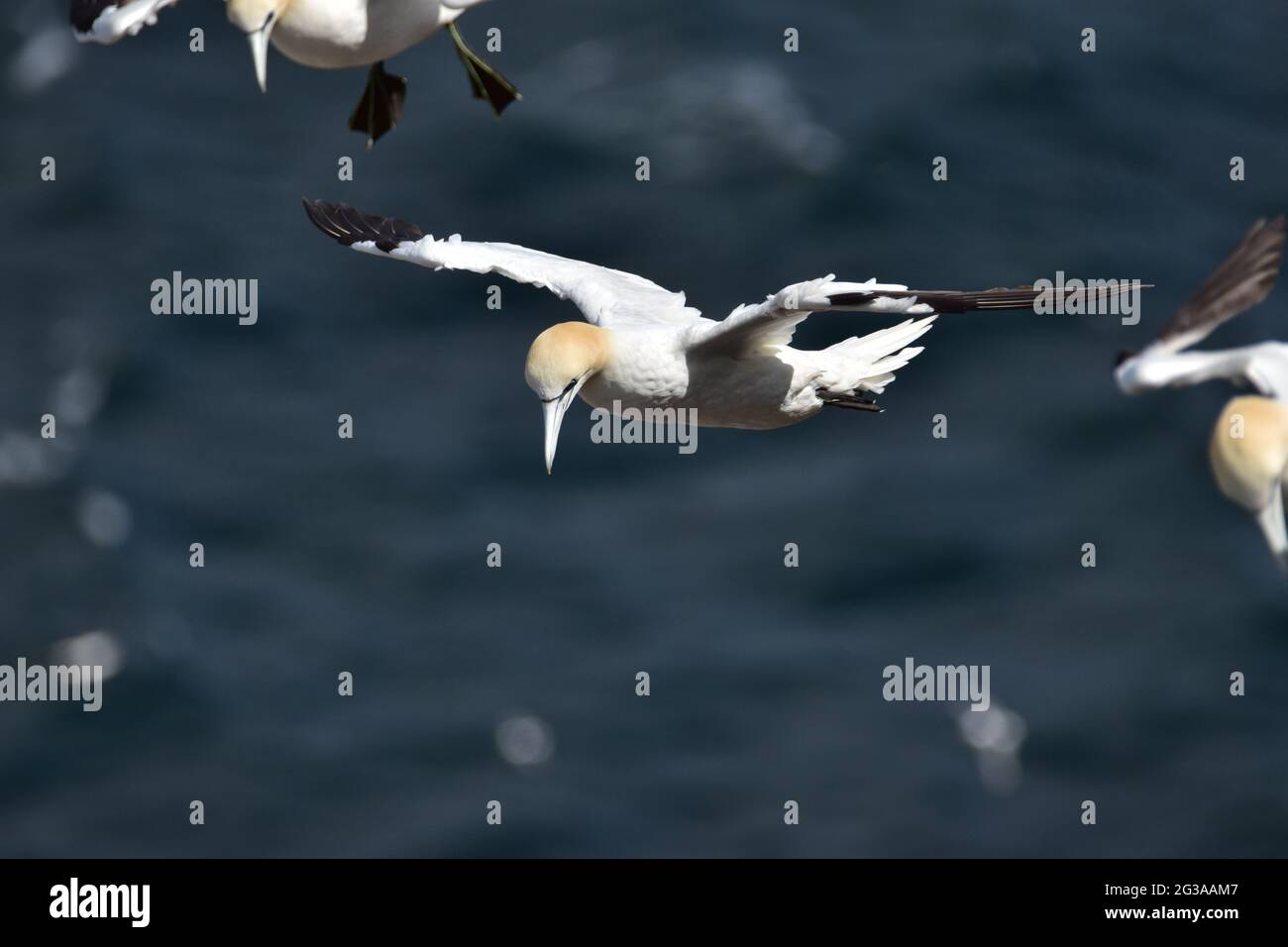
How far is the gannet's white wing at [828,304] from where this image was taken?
10305 millimetres

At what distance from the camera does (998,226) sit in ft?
170

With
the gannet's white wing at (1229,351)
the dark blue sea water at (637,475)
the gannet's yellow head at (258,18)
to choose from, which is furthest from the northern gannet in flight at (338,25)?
the dark blue sea water at (637,475)

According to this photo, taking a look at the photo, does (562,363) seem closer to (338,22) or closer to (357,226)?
(338,22)

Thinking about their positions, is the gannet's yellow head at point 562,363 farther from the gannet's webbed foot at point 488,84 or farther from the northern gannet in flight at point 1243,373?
the gannet's webbed foot at point 488,84

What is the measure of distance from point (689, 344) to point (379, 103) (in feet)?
11.5

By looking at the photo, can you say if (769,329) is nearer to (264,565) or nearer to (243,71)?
(264,565)

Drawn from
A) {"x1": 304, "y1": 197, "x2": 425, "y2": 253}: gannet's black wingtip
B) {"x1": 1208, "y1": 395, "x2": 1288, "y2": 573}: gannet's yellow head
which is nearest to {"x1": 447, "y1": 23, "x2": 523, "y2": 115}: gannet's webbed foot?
{"x1": 304, "y1": 197, "x2": 425, "y2": 253}: gannet's black wingtip

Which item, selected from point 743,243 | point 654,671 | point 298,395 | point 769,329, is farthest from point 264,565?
point 769,329

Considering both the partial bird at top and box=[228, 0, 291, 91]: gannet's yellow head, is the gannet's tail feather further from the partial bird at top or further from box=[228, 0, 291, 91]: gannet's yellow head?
box=[228, 0, 291, 91]: gannet's yellow head

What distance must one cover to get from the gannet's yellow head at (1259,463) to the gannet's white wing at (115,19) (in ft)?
17.6

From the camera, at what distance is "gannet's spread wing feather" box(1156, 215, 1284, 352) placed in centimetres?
1014

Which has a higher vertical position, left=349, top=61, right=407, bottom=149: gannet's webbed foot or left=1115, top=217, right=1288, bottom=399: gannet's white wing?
left=349, top=61, right=407, bottom=149: gannet's webbed foot
